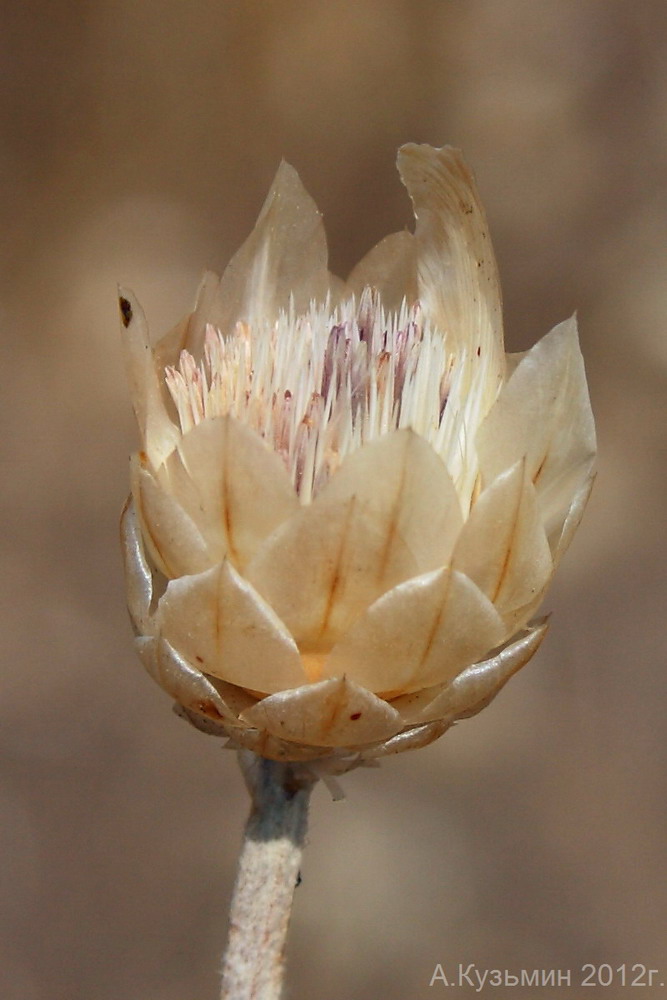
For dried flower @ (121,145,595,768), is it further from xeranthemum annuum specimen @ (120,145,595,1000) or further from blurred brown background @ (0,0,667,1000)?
blurred brown background @ (0,0,667,1000)

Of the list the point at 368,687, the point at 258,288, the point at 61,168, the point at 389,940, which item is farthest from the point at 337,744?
the point at 61,168

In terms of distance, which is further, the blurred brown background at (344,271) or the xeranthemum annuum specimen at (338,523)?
the blurred brown background at (344,271)

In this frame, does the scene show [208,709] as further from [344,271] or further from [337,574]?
[344,271]

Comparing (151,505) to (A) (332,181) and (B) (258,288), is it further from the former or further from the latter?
(A) (332,181)

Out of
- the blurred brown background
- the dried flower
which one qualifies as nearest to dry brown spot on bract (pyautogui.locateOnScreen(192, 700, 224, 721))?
the dried flower

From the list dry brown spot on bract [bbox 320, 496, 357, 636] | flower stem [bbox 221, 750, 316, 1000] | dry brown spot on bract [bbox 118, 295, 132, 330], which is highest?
dry brown spot on bract [bbox 118, 295, 132, 330]

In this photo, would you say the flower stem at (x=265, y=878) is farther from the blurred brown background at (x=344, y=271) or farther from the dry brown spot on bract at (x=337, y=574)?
the blurred brown background at (x=344, y=271)

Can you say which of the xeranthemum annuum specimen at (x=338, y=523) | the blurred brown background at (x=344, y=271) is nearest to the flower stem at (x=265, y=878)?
the xeranthemum annuum specimen at (x=338, y=523)
